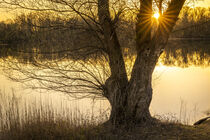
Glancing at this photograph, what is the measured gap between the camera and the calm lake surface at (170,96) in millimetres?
8297

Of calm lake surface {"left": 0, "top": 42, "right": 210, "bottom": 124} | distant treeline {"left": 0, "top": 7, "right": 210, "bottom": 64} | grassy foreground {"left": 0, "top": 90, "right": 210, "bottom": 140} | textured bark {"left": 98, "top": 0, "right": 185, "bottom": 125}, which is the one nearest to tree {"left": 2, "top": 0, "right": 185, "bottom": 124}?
textured bark {"left": 98, "top": 0, "right": 185, "bottom": 125}

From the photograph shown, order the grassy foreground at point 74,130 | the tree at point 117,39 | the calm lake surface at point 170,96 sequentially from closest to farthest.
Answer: the grassy foreground at point 74,130 → the tree at point 117,39 → the calm lake surface at point 170,96

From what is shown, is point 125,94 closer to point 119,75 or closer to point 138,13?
point 119,75

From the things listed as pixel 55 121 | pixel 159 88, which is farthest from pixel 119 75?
pixel 159 88

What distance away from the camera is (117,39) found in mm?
5961

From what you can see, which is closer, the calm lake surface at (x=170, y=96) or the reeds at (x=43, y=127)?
the reeds at (x=43, y=127)

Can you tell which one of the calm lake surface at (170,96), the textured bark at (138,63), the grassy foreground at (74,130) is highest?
the textured bark at (138,63)

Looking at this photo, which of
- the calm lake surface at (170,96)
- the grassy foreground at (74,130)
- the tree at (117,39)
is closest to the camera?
the grassy foreground at (74,130)


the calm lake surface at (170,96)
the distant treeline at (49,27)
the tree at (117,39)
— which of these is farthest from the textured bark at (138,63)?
the calm lake surface at (170,96)

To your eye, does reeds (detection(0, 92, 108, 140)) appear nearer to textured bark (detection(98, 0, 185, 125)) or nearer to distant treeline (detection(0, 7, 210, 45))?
textured bark (detection(98, 0, 185, 125))

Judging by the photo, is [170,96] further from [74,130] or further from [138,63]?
[74,130]

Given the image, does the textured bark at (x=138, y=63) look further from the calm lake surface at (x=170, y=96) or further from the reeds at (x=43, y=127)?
the reeds at (x=43, y=127)

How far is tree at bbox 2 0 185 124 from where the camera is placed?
5363 mm

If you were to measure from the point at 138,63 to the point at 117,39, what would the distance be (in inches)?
36.2
